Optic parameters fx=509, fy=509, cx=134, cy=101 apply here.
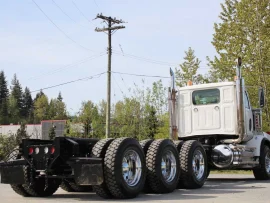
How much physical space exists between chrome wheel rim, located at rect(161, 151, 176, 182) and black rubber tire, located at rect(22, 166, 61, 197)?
2272 mm

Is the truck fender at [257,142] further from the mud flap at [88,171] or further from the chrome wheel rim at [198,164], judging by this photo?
the mud flap at [88,171]

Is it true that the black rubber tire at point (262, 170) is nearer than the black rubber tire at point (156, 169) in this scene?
No

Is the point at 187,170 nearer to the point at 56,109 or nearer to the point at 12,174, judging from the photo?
the point at 12,174

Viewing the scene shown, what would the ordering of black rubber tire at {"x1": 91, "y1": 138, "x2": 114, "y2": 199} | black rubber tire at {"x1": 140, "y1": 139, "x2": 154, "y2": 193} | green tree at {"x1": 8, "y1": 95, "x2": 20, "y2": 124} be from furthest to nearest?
green tree at {"x1": 8, "y1": 95, "x2": 20, "y2": 124}, black rubber tire at {"x1": 140, "y1": 139, "x2": 154, "y2": 193}, black rubber tire at {"x1": 91, "y1": 138, "x2": 114, "y2": 199}

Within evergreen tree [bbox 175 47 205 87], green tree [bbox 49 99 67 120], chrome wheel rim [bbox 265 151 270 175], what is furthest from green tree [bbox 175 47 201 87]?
green tree [bbox 49 99 67 120]

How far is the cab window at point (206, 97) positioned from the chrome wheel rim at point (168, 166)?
172 inches

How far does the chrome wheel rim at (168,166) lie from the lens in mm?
10977

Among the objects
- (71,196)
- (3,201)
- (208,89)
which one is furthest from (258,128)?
(3,201)

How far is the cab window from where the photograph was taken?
15091mm

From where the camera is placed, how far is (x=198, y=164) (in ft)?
41.2

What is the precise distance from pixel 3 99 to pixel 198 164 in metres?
155

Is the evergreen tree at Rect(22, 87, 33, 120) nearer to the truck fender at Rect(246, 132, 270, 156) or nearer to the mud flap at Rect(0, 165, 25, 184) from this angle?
the truck fender at Rect(246, 132, 270, 156)

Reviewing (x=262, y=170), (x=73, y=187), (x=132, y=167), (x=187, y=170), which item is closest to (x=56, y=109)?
(x=262, y=170)

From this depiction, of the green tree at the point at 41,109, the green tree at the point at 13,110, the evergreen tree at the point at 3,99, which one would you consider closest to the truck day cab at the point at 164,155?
the evergreen tree at the point at 3,99
